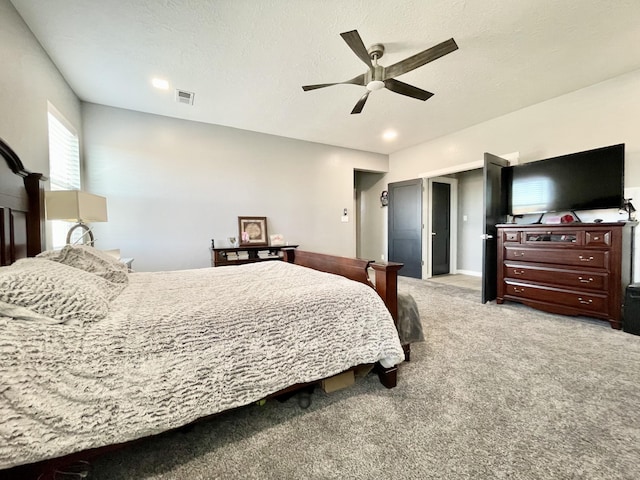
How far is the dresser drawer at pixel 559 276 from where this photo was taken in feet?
8.61

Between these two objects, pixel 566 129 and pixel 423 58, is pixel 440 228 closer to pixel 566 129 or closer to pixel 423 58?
pixel 566 129

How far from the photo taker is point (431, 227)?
527 cm

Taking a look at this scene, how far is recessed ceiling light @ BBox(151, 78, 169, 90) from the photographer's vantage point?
2.80 metres

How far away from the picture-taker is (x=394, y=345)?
152cm

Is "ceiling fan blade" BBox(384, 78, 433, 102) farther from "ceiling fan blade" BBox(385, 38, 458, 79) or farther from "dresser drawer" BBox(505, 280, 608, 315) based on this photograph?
"dresser drawer" BBox(505, 280, 608, 315)

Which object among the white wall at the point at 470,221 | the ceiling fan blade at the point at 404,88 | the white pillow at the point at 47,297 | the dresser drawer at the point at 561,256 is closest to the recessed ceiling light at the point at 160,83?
the ceiling fan blade at the point at 404,88

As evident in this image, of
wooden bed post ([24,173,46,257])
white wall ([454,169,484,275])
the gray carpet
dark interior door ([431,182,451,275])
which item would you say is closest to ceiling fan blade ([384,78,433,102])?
the gray carpet

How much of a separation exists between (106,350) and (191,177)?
341cm

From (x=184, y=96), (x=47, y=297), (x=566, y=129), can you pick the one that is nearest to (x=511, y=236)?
(x=566, y=129)

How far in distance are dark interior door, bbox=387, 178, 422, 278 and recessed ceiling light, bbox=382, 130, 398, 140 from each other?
1021 mm

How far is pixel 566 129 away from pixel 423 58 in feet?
8.65

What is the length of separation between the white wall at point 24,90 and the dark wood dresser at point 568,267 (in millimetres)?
4931

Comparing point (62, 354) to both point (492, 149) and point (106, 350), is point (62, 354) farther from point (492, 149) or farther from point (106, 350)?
point (492, 149)

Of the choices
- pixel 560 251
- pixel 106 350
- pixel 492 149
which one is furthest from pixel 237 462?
pixel 492 149
